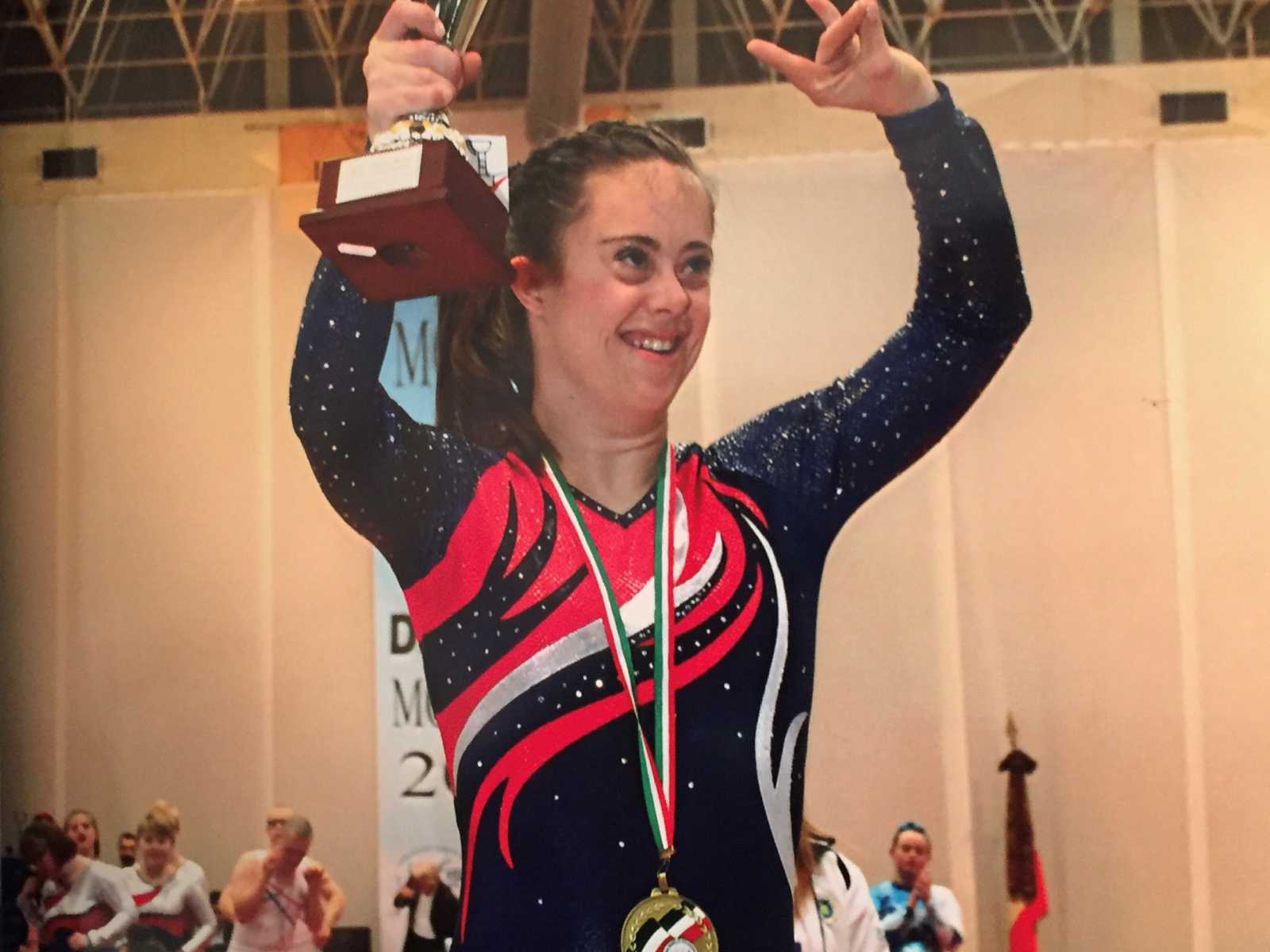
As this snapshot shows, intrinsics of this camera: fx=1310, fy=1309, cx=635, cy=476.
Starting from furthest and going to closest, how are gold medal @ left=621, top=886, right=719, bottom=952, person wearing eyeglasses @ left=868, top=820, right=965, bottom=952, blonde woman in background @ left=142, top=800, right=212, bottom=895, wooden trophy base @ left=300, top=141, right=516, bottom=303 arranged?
blonde woman in background @ left=142, top=800, right=212, bottom=895 < person wearing eyeglasses @ left=868, top=820, right=965, bottom=952 < gold medal @ left=621, top=886, right=719, bottom=952 < wooden trophy base @ left=300, top=141, right=516, bottom=303

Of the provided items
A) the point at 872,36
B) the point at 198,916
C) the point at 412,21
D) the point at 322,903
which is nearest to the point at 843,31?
the point at 872,36

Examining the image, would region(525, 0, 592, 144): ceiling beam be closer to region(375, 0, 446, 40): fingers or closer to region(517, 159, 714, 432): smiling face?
region(517, 159, 714, 432): smiling face

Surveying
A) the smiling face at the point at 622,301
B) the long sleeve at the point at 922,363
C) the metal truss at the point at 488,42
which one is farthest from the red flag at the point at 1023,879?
the metal truss at the point at 488,42

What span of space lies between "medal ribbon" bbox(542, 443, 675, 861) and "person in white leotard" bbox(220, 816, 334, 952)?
625mm

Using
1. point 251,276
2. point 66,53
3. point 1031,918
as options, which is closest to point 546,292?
point 251,276

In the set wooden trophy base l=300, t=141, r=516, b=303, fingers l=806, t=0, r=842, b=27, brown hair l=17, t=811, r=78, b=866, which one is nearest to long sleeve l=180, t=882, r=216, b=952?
brown hair l=17, t=811, r=78, b=866

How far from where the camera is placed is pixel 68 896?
219 centimetres

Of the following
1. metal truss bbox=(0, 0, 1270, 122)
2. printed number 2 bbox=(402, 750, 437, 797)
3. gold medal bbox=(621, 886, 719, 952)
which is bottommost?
gold medal bbox=(621, 886, 719, 952)

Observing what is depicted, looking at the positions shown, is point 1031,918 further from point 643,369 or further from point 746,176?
point 746,176

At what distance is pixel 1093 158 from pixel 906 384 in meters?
0.50

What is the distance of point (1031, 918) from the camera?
79.0 inches

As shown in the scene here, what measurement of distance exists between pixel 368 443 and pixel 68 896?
1024 mm

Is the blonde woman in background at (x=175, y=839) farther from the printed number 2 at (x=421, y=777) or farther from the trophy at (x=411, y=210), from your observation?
the trophy at (x=411, y=210)

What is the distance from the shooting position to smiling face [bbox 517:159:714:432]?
194 cm
